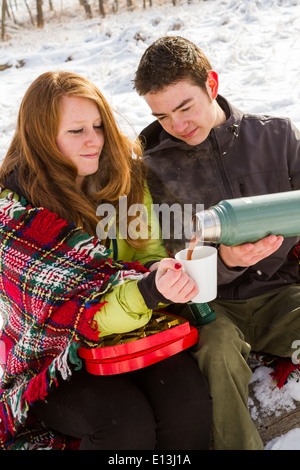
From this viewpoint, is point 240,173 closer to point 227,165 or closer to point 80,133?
point 227,165

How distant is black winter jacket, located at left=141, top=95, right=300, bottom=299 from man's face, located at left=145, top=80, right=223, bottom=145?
0.06 m

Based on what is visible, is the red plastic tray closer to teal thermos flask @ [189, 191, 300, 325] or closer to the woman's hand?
the woman's hand

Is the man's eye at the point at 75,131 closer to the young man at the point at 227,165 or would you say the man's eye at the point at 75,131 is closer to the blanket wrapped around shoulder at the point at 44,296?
the blanket wrapped around shoulder at the point at 44,296

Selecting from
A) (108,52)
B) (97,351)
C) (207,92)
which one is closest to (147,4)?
(108,52)

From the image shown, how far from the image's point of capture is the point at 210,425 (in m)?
1.96

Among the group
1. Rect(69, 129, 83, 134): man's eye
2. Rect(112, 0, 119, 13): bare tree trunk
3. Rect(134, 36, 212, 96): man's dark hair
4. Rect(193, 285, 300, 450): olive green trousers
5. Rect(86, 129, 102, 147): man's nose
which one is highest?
Rect(134, 36, 212, 96): man's dark hair

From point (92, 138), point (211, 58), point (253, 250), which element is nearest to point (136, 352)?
point (253, 250)

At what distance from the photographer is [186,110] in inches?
99.0

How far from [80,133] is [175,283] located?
0.90m

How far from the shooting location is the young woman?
75.1 inches

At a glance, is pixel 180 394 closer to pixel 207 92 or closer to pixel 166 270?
pixel 166 270

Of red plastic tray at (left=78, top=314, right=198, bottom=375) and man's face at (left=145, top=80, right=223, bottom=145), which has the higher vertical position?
man's face at (left=145, top=80, right=223, bottom=145)

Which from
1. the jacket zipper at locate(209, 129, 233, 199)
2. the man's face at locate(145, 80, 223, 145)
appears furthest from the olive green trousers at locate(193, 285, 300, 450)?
the man's face at locate(145, 80, 223, 145)
